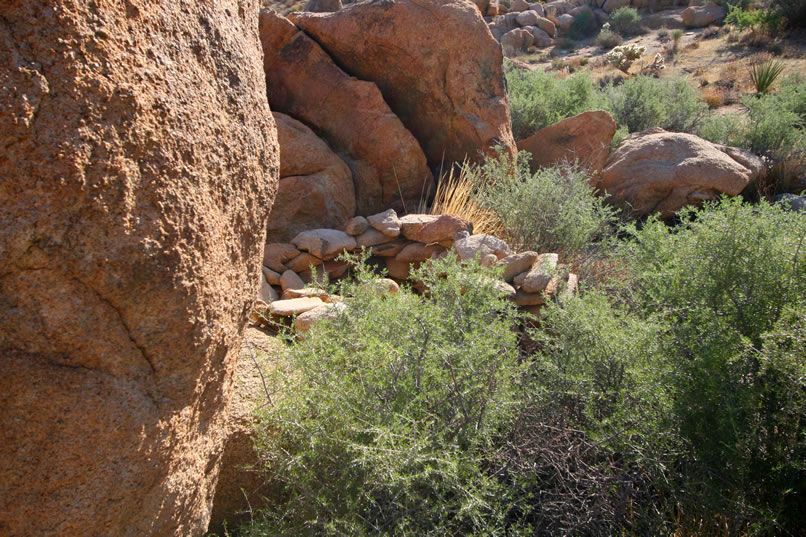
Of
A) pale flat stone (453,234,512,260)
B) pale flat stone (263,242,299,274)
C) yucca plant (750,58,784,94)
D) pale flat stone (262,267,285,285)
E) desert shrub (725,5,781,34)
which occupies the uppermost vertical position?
desert shrub (725,5,781,34)

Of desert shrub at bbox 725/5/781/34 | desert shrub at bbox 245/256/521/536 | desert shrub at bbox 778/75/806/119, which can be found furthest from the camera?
desert shrub at bbox 725/5/781/34

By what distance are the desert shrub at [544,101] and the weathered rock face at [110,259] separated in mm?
6398

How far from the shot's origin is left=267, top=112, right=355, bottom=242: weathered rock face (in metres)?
4.77

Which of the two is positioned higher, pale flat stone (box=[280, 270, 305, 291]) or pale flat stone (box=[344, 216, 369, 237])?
pale flat stone (box=[344, 216, 369, 237])

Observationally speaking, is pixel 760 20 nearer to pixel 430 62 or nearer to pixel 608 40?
pixel 608 40

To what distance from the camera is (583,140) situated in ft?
20.6

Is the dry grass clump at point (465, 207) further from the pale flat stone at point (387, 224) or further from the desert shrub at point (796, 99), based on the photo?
the desert shrub at point (796, 99)

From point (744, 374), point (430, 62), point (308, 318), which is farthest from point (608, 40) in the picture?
point (744, 374)

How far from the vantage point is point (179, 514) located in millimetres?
1772

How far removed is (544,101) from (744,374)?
252 inches

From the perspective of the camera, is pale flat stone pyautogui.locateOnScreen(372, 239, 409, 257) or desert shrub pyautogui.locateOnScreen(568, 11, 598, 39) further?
desert shrub pyautogui.locateOnScreen(568, 11, 598, 39)

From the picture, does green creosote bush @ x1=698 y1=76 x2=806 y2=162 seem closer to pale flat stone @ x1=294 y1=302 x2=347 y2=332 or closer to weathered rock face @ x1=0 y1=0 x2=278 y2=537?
pale flat stone @ x1=294 y1=302 x2=347 y2=332

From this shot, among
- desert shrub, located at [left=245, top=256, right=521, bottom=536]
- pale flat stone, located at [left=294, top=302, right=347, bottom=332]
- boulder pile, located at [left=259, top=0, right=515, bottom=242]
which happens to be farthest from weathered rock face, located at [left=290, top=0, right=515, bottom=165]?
desert shrub, located at [left=245, top=256, right=521, bottom=536]

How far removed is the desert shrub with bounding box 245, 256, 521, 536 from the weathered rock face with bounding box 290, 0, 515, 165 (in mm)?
3855
